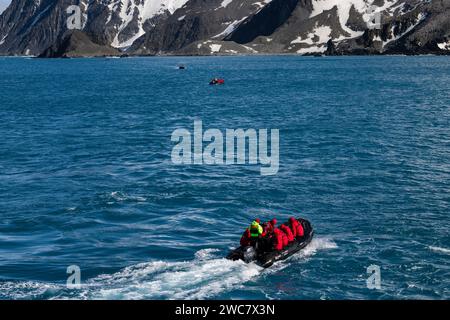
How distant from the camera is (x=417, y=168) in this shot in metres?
56.7

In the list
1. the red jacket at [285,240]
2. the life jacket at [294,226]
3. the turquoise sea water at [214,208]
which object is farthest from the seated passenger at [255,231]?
the life jacket at [294,226]

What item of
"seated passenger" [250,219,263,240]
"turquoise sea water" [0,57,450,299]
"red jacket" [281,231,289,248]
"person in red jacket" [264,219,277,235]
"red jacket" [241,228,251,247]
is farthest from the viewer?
"person in red jacket" [264,219,277,235]

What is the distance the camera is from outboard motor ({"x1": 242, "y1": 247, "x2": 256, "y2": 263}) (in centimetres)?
3472

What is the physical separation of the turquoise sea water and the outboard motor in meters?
0.73

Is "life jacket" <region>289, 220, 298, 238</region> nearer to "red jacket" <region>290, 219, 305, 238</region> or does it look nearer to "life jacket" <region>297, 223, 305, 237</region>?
"red jacket" <region>290, 219, 305, 238</region>

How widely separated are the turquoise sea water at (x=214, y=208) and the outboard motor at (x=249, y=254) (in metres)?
0.73

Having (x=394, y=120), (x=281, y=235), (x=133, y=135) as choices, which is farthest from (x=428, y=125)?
(x=281, y=235)

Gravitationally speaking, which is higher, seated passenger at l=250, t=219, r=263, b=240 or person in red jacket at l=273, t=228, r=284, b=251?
seated passenger at l=250, t=219, r=263, b=240

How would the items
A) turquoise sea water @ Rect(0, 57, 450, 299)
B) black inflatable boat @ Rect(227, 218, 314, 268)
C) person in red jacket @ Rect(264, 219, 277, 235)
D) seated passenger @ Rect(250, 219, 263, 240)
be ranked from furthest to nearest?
1. person in red jacket @ Rect(264, 219, 277, 235)
2. seated passenger @ Rect(250, 219, 263, 240)
3. black inflatable boat @ Rect(227, 218, 314, 268)
4. turquoise sea water @ Rect(0, 57, 450, 299)

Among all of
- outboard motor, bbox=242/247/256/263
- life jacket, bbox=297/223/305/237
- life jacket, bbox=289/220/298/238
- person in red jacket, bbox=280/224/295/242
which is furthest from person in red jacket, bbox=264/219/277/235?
outboard motor, bbox=242/247/256/263

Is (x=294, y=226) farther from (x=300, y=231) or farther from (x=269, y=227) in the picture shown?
(x=269, y=227)

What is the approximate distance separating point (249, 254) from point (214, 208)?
1173 cm

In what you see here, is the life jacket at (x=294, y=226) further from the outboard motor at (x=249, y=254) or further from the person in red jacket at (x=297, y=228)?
the outboard motor at (x=249, y=254)
